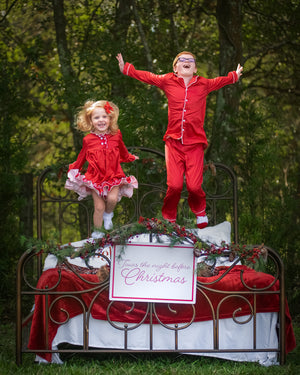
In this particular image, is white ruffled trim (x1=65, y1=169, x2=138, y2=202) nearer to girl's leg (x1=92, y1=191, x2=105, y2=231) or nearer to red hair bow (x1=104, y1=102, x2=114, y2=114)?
girl's leg (x1=92, y1=191, x2=105, y2=231)

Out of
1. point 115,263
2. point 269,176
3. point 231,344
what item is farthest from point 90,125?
point 269,176

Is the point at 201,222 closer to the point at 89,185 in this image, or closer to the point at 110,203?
the point at 110,203

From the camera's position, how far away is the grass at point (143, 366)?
3660 mm

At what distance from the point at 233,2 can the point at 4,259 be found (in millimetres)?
3742

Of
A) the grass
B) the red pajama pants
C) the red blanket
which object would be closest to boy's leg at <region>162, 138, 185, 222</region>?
the red pajama pants

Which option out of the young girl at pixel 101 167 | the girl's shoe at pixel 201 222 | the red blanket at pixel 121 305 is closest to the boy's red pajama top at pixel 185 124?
the girl's shoe at pixel 201 222

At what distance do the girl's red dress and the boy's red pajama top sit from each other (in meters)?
0.38

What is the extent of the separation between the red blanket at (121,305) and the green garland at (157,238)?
0.23m

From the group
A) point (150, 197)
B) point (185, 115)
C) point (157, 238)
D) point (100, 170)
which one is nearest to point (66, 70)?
point (150, 197)

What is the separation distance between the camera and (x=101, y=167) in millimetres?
4363

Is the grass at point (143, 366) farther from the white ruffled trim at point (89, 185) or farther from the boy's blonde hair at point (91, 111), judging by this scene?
the boy's blonde hair at point (91, 111)

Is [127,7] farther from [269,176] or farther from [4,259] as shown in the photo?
[4,259]

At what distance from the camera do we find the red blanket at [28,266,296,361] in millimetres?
3883

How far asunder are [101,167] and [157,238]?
88cm
